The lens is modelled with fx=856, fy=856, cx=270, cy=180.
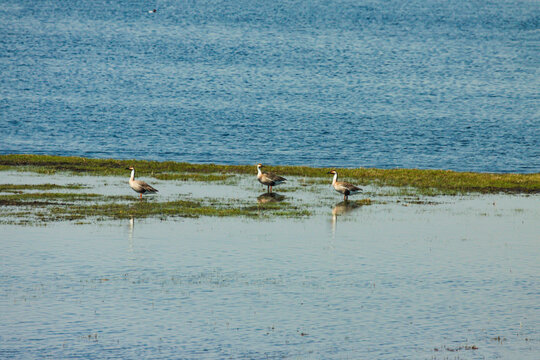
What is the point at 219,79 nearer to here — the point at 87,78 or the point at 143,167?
the point at 87,78

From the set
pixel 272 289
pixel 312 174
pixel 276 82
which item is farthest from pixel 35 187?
pixel 276 82

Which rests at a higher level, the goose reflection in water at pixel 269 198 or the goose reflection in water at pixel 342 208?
the goose reflection in water at pixel 269 198

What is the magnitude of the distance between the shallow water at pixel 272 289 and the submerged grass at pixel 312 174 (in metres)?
11.0

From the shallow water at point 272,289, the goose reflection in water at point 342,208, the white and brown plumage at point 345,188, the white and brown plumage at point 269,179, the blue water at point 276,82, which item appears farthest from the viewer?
the blue water at point 276,82

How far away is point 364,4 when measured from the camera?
583 feet

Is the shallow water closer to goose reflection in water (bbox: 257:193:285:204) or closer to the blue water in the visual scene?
goose reflection in water (bbox: 257:193:285:204)

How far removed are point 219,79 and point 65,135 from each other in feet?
125

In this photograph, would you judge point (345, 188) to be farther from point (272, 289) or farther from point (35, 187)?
point (272, 289)

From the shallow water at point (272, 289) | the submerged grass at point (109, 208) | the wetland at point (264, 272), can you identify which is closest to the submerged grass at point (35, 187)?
the wetland at point (264, 272)

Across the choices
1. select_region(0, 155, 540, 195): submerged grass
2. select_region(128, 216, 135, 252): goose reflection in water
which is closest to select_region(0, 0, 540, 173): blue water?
select_region(0, 155, 540, 195): submerged grass

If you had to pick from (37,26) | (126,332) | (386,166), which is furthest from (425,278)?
(37,26)

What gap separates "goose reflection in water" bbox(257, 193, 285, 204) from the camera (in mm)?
40656

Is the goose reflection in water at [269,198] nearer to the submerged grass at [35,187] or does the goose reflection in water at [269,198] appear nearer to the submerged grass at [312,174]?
the submerged grass at [312,174]

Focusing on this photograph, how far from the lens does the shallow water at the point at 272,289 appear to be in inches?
763
